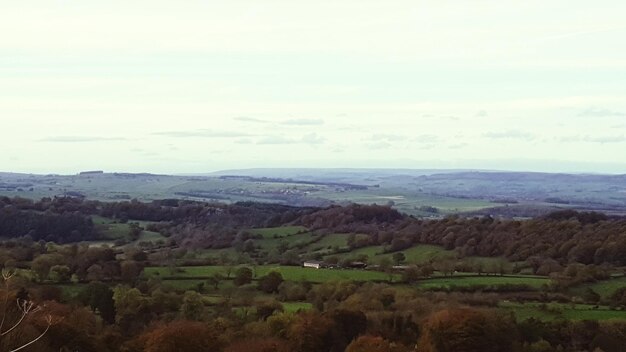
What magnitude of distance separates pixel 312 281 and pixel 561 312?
21.5m

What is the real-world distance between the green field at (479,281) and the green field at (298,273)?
409 cm

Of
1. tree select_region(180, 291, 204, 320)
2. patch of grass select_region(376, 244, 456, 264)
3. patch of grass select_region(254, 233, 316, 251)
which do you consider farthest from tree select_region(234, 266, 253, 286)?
patch of grass select_region(254, 233, 316, 251)

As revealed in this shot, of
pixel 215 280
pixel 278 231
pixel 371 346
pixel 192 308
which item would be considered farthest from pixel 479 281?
pixel 278 231

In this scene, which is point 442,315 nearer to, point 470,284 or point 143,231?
point 470,284

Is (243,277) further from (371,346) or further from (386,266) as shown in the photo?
(371,346)

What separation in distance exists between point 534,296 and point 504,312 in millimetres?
7752

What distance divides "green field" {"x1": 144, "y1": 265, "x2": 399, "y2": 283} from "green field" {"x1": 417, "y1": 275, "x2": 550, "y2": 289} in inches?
161

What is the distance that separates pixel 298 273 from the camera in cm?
6881

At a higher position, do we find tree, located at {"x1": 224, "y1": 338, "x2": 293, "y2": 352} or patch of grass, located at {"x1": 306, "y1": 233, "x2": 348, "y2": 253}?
tree, located at {"x1": 224, "y1": 338, "x2": 293, "y2": 352}

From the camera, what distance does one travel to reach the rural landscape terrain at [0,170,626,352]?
41875 millimetres

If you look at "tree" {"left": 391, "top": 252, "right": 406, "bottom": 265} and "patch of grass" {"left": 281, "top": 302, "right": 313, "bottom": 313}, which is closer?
"patch of grass" {"left": 281, "top": 302, "right": 313, "bottom": 313}

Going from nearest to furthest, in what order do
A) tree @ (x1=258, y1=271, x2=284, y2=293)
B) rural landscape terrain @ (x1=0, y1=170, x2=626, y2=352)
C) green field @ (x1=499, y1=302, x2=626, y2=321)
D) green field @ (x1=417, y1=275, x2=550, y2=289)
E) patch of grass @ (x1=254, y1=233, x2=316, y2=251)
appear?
rural landscape terrain @ (x1=0, y1=170, x2=626, y2=352) < green field @ (x1=499, y1=302, x2=626, y2=321) < tree @ (x1=258, y1=271, x2=284, y2=293) < green field @ (x1=417, y1=275, x2=550, y2=289) < patch of grass @ (x1=254, y1=233, x2=316, y2=251)

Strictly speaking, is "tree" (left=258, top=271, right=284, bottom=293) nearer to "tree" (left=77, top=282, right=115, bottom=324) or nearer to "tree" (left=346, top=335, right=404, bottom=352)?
"tree" (left=77, top=282, right=115, bottom=324)

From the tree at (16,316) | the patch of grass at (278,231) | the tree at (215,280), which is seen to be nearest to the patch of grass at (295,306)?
the tree at (215,280)
